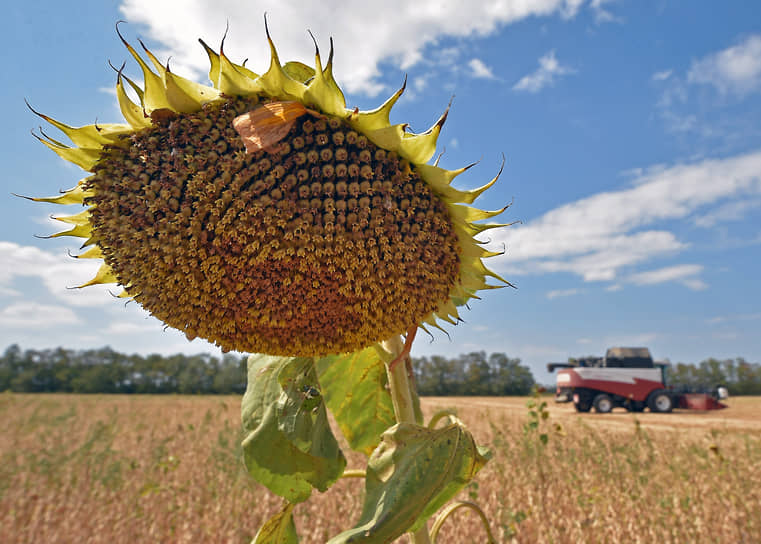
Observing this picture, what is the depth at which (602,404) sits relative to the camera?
2381 centimetres

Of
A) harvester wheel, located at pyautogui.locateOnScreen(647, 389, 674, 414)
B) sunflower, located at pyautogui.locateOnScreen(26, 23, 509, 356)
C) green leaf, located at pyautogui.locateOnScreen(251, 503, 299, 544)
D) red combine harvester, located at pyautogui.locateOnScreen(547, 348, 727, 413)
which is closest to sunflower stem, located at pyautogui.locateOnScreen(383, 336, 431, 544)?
sunflower, located at pyautogui.locateOnScreen(26, 23, 509, 356)

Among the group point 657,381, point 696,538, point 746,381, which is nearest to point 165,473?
point 696,538

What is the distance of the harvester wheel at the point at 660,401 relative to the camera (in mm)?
23781

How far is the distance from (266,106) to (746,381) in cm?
5903

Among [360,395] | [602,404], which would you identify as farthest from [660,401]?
[360,395]

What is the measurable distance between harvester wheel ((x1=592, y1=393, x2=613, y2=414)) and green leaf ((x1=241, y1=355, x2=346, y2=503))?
2495cm

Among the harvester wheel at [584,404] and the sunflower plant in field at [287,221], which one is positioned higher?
the sunflower plant in field at [287,221]

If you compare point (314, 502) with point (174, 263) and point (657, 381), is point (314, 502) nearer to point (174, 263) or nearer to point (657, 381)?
point (174, 263)

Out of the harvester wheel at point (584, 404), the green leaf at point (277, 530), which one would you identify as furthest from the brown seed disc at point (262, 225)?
the harvester wheel at point (584, 404)

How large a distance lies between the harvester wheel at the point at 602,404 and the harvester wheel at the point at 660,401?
5.82 feet

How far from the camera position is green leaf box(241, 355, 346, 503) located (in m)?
1.47

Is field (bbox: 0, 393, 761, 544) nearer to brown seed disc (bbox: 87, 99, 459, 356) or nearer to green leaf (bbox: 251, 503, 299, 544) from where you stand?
green leaf (bbox: 251, 503, 299, 544)

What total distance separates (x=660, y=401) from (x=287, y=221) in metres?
26.9

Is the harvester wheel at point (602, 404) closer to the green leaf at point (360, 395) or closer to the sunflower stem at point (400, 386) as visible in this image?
the green leaf at point (360, 395)
